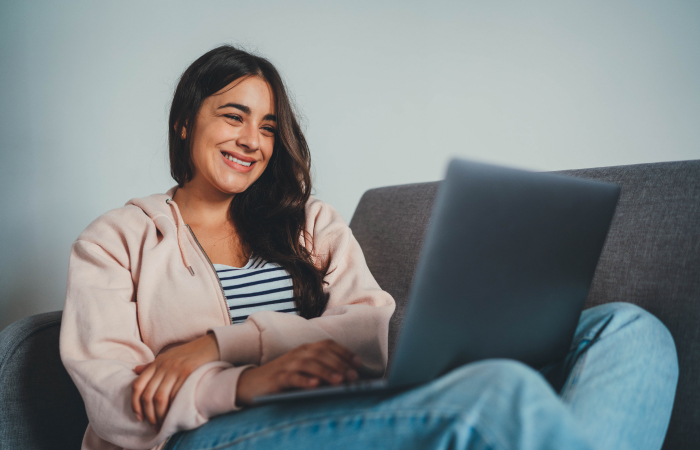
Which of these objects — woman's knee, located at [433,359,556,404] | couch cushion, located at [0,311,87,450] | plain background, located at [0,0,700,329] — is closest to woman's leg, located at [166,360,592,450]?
woman's knee, located at [433,359,556,404]

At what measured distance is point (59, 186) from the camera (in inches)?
60.7

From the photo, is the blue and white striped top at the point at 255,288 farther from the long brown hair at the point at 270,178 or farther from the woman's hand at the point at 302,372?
the woman's hand at the point at 302,372

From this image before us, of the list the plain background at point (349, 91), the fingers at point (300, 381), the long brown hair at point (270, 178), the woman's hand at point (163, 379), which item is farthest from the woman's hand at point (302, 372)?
the plain background at point (349, 91)

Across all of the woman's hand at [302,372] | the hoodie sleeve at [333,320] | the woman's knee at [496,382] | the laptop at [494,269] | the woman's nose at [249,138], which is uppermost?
the woman's nose at [249,138]

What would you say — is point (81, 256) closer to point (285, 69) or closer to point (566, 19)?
point (285, 69)

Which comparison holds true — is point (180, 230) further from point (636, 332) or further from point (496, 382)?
point (636, 332)

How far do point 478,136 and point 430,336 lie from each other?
5.44 feet

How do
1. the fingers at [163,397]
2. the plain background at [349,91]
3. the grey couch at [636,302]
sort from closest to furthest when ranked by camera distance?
the fingers at [163,397]
the grey couch at [636,302]
the plain background at [349,91]

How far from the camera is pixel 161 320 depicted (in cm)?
92

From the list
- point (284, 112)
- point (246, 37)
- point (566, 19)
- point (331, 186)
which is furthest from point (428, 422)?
point (566, 19)

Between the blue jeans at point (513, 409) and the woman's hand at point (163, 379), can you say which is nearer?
the blue jeans at point (513, 409)

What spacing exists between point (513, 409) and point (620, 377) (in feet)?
1.01

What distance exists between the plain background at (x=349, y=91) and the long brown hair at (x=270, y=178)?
547 millimetres

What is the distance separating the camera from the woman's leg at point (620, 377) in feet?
2.02
